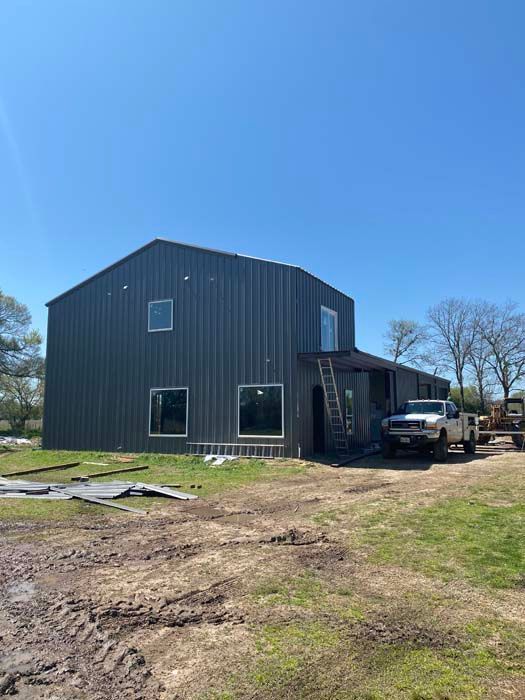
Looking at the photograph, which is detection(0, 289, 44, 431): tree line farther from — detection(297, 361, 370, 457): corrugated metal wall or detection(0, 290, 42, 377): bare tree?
detection(297, 361, 370, 457): corrugated metal wall

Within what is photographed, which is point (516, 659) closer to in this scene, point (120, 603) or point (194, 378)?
point (120, 603)

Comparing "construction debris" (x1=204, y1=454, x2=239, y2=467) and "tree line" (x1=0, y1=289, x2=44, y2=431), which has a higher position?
"tree line" (x1=0, y1=289, x2=44, y2=431)

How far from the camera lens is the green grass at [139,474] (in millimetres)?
8328

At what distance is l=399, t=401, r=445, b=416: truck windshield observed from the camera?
16250 millimetres

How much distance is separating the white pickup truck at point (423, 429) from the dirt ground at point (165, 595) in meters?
7.63

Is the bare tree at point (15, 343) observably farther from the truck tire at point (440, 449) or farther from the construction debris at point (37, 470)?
the truck tire at point (440, 449)

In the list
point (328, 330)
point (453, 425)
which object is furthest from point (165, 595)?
point (328, 330)

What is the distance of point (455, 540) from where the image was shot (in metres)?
6.02

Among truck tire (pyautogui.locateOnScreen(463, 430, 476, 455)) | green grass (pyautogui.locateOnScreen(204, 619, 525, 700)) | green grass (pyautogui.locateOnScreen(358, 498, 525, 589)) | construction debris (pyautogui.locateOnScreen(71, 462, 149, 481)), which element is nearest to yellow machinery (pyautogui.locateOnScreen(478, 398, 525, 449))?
truck tire (pyautogui.locateOnScreen(463, 430, 476, 455))

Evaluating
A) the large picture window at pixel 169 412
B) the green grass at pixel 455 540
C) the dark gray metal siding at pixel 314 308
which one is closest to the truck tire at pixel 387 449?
the dark gray metal siding at pixel 314 308

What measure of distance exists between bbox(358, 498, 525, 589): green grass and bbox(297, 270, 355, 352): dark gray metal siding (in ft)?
28.2

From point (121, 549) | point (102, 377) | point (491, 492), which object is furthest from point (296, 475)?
point (102, 377)

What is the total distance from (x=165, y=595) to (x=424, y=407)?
13.7 meters

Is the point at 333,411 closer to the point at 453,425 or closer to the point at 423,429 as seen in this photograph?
the point at 423,429
